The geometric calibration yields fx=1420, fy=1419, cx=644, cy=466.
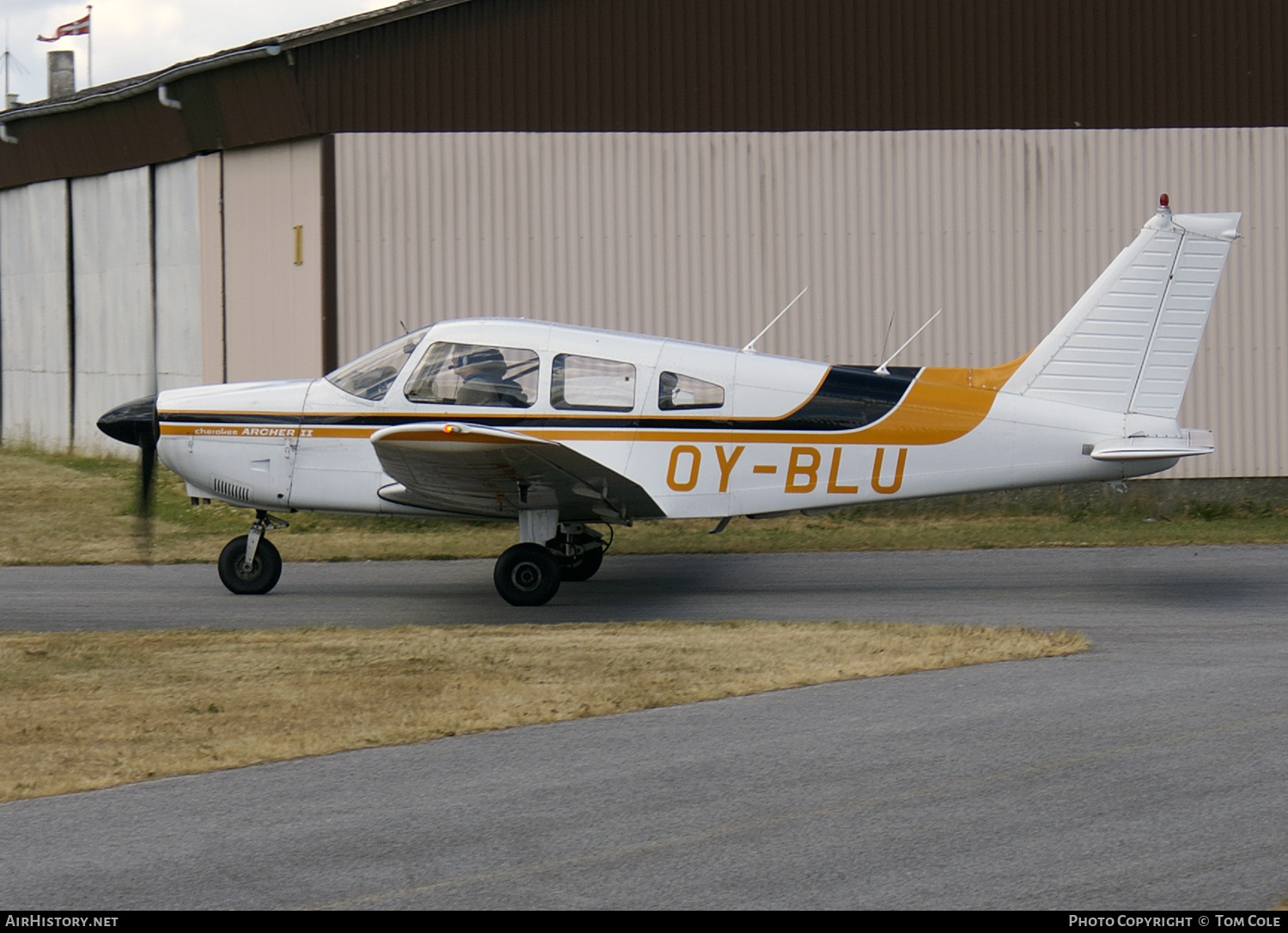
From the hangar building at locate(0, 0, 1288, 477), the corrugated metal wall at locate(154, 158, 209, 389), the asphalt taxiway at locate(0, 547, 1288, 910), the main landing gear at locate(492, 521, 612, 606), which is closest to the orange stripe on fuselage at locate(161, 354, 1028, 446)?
the main landing gear at locate(492, 521, 612, 606)

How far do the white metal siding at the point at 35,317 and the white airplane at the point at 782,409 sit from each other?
15.7 meters

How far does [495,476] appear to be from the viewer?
10.3 meters

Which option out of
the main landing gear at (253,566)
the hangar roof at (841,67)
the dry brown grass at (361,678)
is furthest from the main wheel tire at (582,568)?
the hangar roof at (841,67)

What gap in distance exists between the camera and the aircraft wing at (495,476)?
31.0 ft

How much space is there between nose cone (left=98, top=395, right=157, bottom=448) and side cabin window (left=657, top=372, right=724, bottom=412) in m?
4.03

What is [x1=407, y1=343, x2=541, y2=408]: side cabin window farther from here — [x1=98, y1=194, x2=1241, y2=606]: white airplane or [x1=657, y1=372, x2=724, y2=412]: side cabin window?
[x1=657, y1=372, x2=724, y2=412]: side cabin window

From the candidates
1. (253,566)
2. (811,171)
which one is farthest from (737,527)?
(253,566)

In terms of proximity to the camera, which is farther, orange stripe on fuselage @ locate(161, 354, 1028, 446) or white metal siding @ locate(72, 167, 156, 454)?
white metal siding @ locate(72, 167, 156, 454)

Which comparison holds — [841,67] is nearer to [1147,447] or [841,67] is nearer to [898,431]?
[898,431]

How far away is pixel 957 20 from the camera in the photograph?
16625 mm

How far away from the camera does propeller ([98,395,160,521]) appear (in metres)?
11.2

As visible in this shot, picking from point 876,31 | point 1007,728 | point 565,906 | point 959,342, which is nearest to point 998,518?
point 959,342

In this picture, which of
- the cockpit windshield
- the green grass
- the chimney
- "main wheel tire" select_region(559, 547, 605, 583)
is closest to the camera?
the cockpit windshield

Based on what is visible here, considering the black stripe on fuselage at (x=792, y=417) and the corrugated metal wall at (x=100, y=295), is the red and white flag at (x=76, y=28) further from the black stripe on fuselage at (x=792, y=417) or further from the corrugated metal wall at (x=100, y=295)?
the black stripe on fuselage at (x=792, y=417)
